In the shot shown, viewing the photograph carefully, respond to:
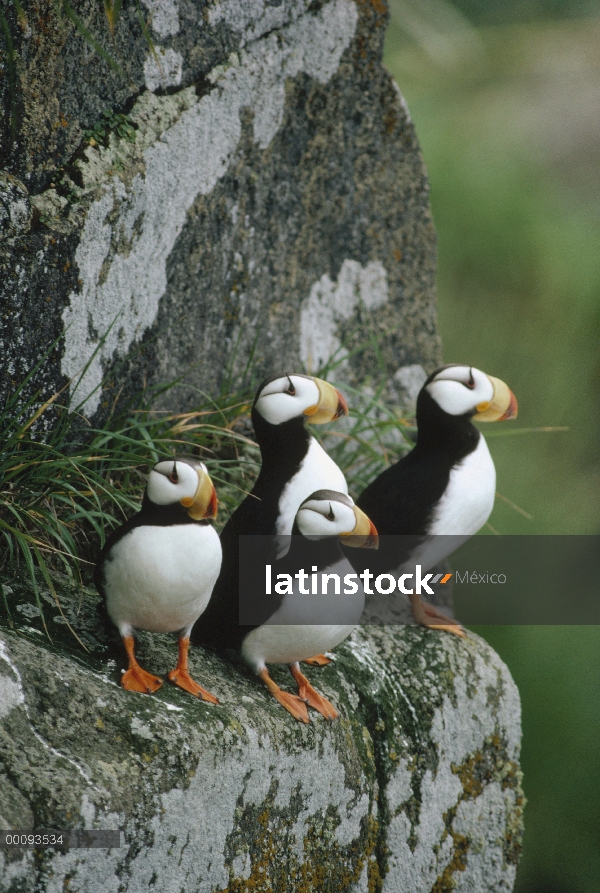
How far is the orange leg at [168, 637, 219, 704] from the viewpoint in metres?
2.00

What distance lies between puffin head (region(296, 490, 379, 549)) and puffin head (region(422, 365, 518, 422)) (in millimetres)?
645

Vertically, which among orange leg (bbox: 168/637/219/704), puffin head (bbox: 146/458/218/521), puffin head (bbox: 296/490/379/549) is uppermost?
puffin head (bbox: 146/458/218/521)

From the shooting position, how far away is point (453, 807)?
8.46 ft

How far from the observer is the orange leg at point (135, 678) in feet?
6.29

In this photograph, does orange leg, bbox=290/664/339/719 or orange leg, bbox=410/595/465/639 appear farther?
orange leg, bbox=410/595/465/639

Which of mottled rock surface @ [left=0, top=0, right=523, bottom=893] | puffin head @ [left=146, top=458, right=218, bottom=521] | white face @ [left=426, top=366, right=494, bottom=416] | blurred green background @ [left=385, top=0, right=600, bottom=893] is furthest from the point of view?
blurred green background @ [left=385, top=0, right=600, bottom=893]

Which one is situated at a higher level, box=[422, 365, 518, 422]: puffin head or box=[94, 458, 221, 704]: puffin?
box=[422, 365, 518, 422]: puffin head

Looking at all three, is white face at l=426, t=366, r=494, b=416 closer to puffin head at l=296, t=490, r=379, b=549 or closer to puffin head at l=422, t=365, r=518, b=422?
puffin head at l=422, t=365, r=518, b=422

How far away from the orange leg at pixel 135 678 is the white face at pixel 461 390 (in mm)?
1145

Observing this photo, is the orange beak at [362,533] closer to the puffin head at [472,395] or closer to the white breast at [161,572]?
the white breast at [161,572]

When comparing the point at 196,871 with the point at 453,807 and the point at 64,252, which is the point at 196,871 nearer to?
the point at 453,807

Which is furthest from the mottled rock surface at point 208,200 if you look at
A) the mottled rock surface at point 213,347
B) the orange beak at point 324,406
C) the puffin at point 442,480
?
the puffin at point 442,480

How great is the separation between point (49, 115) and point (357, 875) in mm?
2074

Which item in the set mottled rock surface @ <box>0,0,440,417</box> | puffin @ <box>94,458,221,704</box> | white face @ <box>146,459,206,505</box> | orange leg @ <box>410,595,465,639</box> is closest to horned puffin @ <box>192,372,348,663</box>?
puffin @ <box>94,458,221,704</box>
